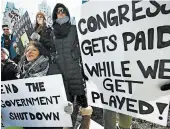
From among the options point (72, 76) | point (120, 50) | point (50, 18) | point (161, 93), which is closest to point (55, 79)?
point (72, 76)

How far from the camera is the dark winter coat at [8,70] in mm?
3104

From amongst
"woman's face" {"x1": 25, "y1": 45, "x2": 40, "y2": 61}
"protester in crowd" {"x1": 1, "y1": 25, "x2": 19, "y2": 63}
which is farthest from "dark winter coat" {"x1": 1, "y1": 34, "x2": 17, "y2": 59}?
"woman's face" {"x1": 25, "y1": 45, "x2": 40, "y2": 61}

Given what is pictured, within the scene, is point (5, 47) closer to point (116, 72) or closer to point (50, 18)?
point (50, 18)

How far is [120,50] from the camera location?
8.19 feet

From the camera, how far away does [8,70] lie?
3121mm

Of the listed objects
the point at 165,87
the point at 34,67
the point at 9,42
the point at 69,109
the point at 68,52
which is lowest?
the point at 69,109

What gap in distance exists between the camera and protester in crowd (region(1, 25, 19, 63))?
9.88 feet

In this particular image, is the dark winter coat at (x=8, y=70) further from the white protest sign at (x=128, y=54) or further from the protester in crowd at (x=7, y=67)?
the white protest sign at (x=128, y=54)

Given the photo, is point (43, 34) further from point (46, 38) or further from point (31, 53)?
point (31, 53)

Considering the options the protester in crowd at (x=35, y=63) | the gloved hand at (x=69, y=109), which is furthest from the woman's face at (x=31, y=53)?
the gloved hand at (x=69, y=109)

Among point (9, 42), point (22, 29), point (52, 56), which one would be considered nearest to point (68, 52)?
point (52, 56)

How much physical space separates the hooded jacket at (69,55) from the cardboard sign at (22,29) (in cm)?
22

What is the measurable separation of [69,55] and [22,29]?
1.45 feet

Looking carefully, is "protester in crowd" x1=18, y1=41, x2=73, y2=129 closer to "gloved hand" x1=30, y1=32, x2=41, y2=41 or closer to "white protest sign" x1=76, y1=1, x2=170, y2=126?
"gloved hand" x1=30, y1=32, x2=41, y2=41
